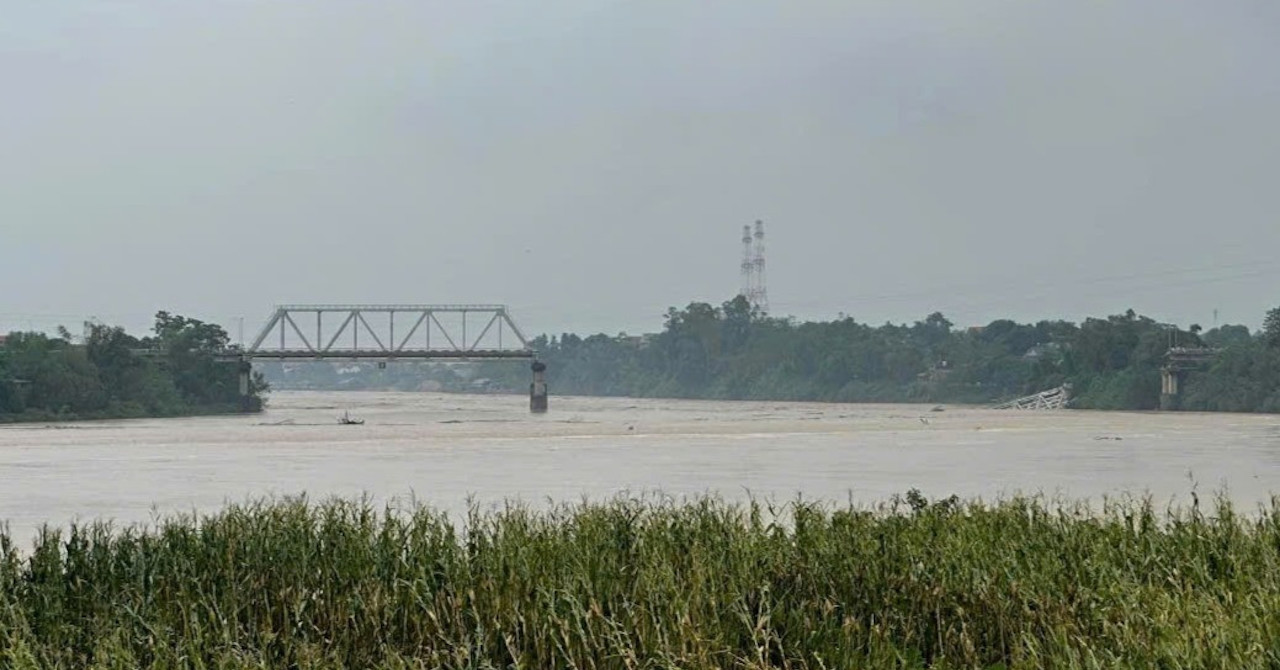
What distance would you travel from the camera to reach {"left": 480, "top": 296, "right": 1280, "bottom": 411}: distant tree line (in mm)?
112625

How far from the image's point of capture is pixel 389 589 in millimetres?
13844

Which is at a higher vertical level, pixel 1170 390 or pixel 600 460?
pixel 1170 390

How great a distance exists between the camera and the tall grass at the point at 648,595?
37.8 feet

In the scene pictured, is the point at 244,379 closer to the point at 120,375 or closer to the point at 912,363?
the point at 120,375

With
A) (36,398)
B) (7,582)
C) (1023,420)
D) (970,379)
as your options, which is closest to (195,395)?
(36,398)

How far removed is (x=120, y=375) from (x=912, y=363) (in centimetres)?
7215

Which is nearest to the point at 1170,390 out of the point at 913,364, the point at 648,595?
the point at 913,364

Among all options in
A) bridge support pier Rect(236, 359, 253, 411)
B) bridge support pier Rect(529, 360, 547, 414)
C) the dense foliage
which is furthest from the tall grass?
bridge support pier Rect(529, 360, 547, 414)

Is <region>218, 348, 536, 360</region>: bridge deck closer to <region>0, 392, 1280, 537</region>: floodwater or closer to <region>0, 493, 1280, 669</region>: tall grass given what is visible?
<region>0, 392, 1280, 537</region>: floodwater

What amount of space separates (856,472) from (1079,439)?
24312 mm

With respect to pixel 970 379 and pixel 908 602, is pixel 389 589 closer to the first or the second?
pixel 908 602

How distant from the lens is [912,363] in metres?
146

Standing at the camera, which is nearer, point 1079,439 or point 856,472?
point 856,472

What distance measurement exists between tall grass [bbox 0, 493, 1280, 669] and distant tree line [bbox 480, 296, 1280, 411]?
98.4 metres
